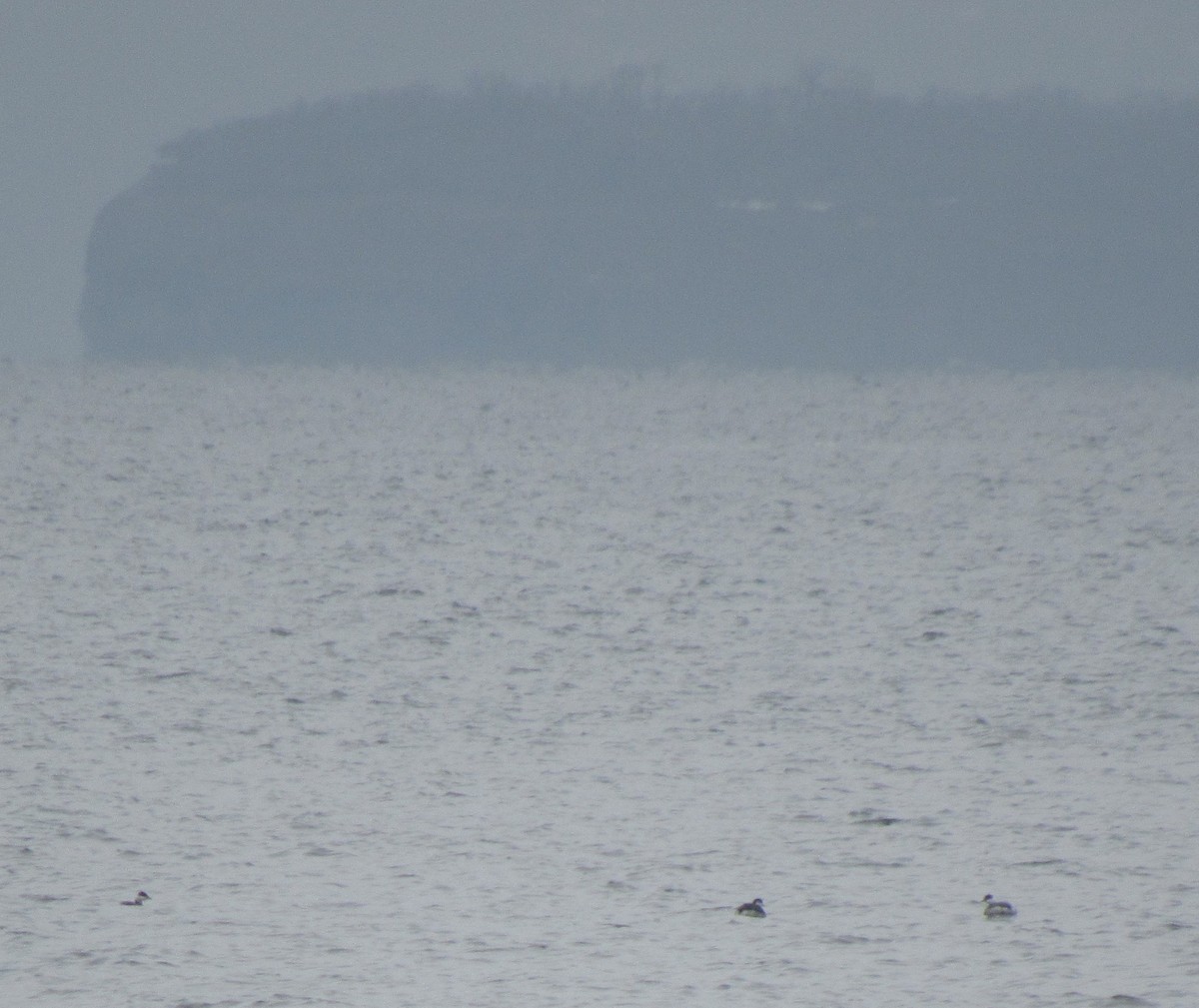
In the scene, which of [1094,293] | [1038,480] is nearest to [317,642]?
[1038,480]

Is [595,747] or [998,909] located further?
[595,747]

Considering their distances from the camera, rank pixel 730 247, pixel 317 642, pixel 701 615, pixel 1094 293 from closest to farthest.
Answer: pixel 317 642
pixel 701 615
pixel 1094 293
pixel 730 247

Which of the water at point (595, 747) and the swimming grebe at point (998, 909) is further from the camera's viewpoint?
the swimming grebe at point (998, 909)

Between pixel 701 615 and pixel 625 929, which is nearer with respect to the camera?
pixel 625 929

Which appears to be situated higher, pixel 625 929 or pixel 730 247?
pixel 730 247

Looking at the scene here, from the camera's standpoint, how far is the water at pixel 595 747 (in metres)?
4.48

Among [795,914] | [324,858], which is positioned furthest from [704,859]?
[324,858]

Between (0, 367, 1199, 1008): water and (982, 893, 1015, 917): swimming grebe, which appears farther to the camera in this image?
(982, 893, 1015, 917): swimming grebe

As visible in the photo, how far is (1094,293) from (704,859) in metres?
75.6

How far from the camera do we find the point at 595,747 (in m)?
6.67

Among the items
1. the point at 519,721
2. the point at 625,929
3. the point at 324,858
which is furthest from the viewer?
the point at 519,721

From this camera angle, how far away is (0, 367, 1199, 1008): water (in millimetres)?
4480

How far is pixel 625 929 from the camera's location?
15.3ft

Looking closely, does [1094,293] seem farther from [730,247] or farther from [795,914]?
[795,914]
